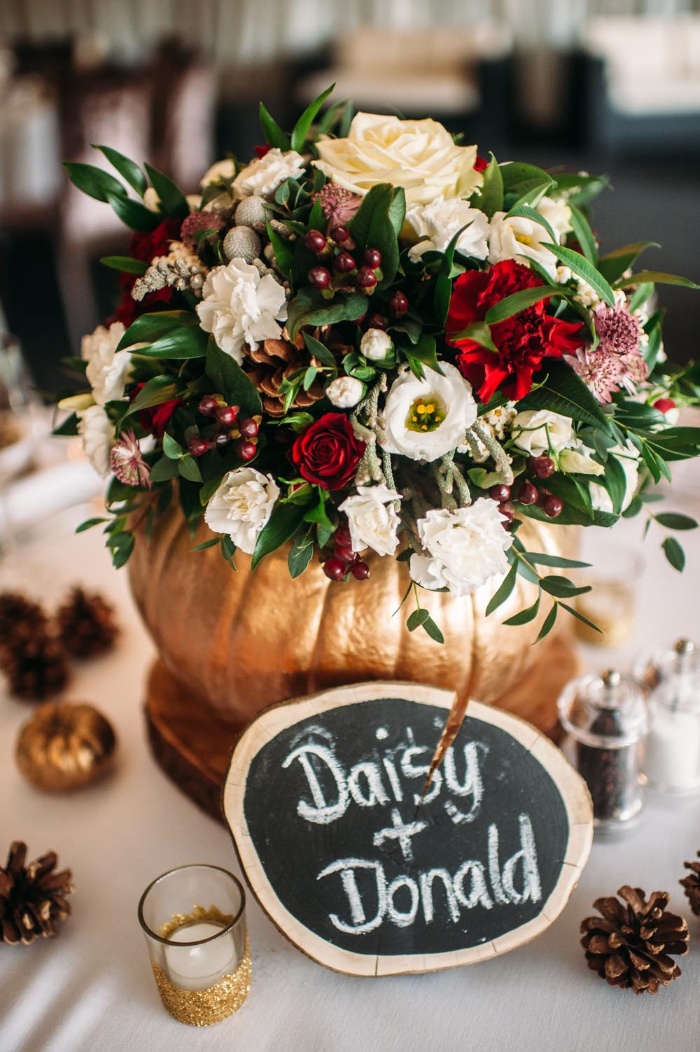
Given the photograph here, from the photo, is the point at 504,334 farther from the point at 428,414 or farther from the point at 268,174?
the point at 268,174

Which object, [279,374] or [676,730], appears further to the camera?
[676,730]

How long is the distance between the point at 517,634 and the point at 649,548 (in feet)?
1.71

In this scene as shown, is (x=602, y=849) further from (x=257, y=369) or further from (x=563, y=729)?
(x=257, y=369)

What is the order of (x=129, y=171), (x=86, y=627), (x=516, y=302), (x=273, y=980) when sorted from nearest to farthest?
(x=516, y=302) < (x=273, y=980) < (x=129, y=171) < (x=86, y=627)

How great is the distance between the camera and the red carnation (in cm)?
64

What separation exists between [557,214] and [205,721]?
586mm

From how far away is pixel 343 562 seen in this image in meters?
0.67

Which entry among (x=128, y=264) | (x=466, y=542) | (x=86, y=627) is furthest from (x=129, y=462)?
(x=86, y=627)

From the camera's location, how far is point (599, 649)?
1063 mm

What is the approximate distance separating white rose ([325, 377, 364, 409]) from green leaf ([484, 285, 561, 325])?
10cm

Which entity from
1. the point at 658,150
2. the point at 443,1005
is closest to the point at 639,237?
the point at 658,150

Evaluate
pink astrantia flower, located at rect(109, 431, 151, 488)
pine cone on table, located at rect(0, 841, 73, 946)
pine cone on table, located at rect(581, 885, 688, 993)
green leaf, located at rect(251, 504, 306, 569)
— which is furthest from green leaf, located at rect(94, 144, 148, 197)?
pine cone on table, located at rect(581, 885, 688, 993)

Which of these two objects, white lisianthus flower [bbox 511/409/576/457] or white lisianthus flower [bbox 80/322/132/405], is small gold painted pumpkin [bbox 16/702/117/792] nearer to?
white lisianthus flower [bbox 80/322/132/405]

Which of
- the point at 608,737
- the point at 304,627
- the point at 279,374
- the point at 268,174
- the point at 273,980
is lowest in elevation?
the point at 273,980
